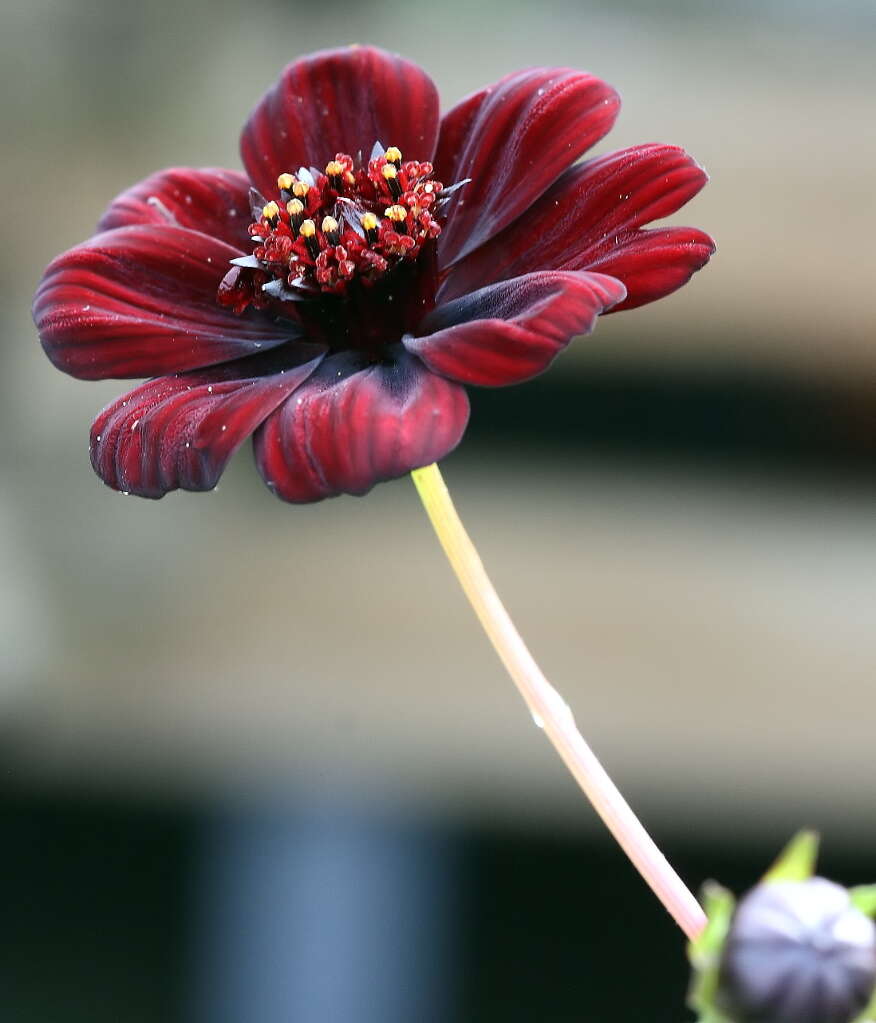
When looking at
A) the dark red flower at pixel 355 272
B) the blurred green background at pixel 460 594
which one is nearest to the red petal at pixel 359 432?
the dark red flower at pixel 355 272

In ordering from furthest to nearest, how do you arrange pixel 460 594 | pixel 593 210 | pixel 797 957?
pixel 460 594
pixel 593 210
pixel 797 957

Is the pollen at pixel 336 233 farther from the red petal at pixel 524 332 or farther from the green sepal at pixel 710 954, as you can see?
the green sepal at pixel 710 954

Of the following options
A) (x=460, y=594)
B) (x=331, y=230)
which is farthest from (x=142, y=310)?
(x=460, y=594)

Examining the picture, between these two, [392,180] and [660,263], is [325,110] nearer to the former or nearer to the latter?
[392,180]

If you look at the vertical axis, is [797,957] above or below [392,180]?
below

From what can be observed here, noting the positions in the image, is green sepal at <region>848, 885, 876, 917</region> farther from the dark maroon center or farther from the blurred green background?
the blurred green background

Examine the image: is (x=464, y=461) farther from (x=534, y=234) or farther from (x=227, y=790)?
(x=534, y=234)
